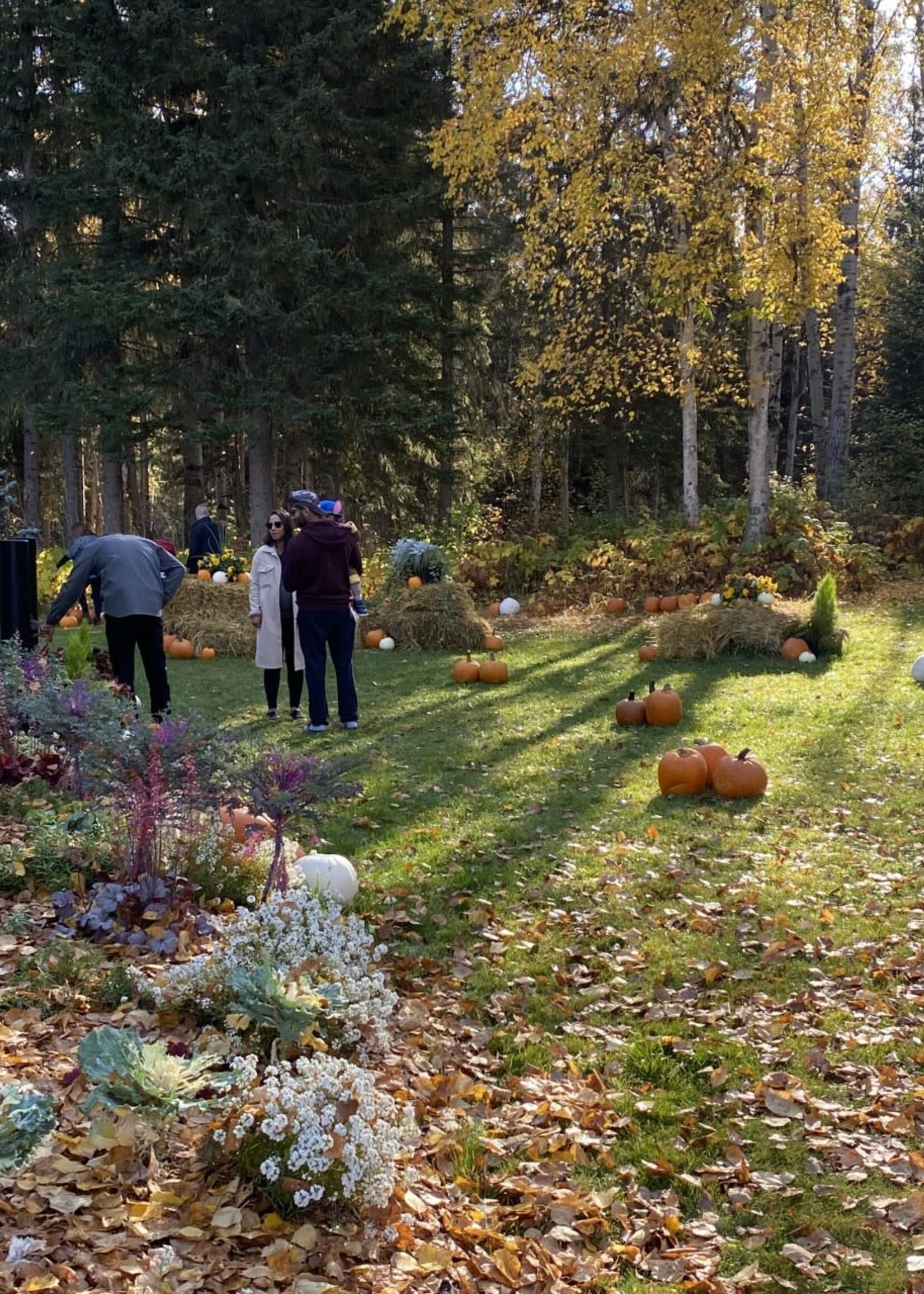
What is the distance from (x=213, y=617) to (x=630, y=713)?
6.80m

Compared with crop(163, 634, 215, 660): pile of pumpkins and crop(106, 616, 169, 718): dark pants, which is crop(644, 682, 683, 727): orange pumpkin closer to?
crop(106, 616, 169, 718): dark pants

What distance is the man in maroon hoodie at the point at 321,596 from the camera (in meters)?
8.14

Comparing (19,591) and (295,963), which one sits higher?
(19,591)

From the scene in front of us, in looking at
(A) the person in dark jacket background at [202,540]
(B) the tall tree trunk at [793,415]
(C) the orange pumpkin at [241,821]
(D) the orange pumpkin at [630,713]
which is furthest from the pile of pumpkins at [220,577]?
(B) the tall tree trunk at [793,415]

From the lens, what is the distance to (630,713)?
27.0ft

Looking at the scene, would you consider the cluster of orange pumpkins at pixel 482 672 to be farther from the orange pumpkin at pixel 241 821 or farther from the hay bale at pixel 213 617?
the orange pumpkin at pixel 241 821

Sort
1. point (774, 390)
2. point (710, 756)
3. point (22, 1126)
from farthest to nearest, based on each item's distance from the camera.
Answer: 1. point (774, 390)
2. point (710, 756)
3. point (22, 1126)

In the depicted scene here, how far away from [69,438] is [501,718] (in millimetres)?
15515

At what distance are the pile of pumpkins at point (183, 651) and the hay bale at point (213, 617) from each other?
113 millimetres

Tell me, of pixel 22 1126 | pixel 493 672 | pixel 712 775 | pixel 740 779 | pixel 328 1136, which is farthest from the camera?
pixel 493 672

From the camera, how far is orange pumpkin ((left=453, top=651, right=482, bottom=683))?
33.9 feet

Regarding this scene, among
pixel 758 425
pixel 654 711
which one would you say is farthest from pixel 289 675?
pixel 758 425

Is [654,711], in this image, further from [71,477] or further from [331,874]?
[71,477]

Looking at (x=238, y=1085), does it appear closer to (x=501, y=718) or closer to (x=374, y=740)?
(x=374, y=740)
